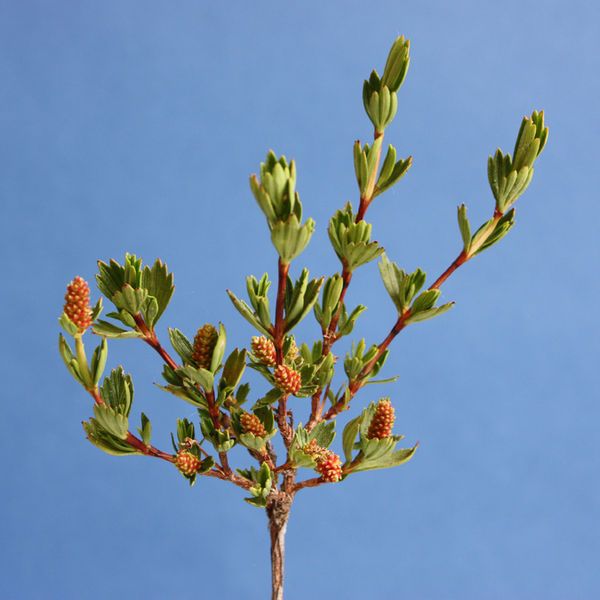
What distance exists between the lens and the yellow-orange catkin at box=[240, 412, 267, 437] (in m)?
1.12

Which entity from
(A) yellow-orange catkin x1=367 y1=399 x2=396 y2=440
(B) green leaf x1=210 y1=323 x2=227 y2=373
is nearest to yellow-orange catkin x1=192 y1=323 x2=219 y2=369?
(B) green leaf x1=210 y1=323 x2=227 y2=373

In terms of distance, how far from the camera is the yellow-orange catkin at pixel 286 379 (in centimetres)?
109

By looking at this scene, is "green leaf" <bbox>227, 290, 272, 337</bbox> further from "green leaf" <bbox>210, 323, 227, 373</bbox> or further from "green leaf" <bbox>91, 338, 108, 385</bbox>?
"green leaf" <bbox>91, 338, 108, 385</bbox>

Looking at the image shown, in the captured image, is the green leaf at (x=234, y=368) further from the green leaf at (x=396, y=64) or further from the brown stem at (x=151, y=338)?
the green leaf at (x=396, y=64)

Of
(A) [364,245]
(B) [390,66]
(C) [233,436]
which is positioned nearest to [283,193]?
(A) [364,245]

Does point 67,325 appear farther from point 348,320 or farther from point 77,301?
point 348,320

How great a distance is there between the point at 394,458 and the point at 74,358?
433 mm

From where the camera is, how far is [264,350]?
44.4 inches

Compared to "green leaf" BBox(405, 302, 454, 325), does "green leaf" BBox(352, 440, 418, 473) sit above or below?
below

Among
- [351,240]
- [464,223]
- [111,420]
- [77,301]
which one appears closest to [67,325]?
[77,301]

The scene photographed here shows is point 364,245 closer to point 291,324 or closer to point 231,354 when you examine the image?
point 291,324

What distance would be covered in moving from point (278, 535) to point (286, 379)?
0.89 ft

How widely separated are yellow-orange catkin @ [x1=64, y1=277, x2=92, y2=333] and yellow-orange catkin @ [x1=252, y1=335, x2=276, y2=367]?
212 mm

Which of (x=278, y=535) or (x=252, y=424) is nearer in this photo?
(x=252, y=424)
